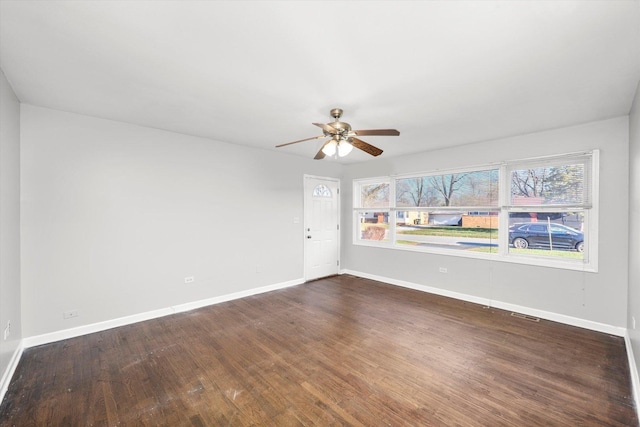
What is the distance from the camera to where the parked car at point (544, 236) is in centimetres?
340

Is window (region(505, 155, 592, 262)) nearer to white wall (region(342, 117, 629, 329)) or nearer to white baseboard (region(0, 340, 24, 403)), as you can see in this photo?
white wall (region(342, 117, 629, 329))

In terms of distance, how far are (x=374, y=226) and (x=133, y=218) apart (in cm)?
424

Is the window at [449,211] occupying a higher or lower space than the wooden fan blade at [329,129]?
lower

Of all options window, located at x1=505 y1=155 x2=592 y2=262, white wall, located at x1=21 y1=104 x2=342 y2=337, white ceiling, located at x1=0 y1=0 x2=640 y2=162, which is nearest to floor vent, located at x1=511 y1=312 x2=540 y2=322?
window, located at x1=505 y1=155 x2=592 y2=262

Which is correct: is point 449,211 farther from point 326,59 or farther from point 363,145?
point 326,59

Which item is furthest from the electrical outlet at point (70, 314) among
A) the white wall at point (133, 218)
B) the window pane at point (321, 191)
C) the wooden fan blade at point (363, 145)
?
the window pane at point (321, 191)

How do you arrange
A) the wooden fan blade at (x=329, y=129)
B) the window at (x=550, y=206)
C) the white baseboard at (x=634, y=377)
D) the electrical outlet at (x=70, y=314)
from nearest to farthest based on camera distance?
the white baseboard at (x=634, y=377)
the wooden fan blade at (x=329, y=129)
the electrical outlet at (x=70, y=314)
the window at (x=550, y=206)

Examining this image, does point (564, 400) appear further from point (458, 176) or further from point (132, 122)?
point (132, 122)

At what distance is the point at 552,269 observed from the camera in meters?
3.49

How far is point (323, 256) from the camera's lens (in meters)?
5.70

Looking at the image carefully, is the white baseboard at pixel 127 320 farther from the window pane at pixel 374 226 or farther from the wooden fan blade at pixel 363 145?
the wooden fan blade at pixel 363 145

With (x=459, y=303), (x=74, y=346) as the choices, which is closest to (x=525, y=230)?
(x=459, y=303)

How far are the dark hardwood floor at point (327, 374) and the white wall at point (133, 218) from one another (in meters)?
0.47

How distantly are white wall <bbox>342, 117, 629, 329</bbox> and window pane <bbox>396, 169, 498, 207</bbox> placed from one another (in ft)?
0.71
